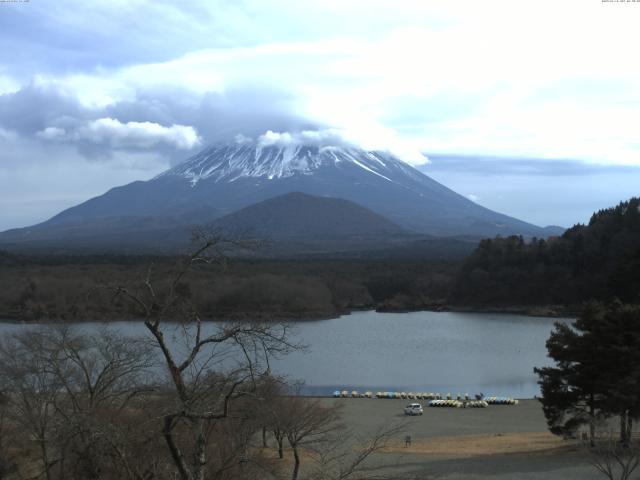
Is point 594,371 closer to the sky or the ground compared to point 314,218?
closer to the ground

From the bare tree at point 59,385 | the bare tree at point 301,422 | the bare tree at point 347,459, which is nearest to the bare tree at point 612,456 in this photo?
the bare tree at point 347,459

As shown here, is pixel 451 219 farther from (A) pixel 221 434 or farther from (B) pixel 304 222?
(A) pixel 221 434

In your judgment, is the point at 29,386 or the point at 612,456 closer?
the point at 29,386

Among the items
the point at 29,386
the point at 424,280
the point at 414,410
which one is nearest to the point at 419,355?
the point at 414,410

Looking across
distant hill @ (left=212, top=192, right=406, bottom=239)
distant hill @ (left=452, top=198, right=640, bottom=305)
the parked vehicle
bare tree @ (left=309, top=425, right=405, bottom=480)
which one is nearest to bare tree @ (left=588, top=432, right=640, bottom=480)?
bare tree @ (left=309, top=425, right=405, bottom=480)

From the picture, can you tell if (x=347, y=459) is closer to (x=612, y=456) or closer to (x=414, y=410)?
(x=612, y=456)

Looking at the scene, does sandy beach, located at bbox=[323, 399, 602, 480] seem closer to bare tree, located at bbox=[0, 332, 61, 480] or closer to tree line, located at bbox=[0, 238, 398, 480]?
tree line, located at bbox=[0, 238, 398, 480]

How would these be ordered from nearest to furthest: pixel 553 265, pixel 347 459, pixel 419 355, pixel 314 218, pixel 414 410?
pixel 347 459
pixel 414 410
pixel 419 355
pixel 553 265
pixel 314 218

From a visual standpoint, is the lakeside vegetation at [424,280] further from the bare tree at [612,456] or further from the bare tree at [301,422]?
the bare tree at [612,456]
